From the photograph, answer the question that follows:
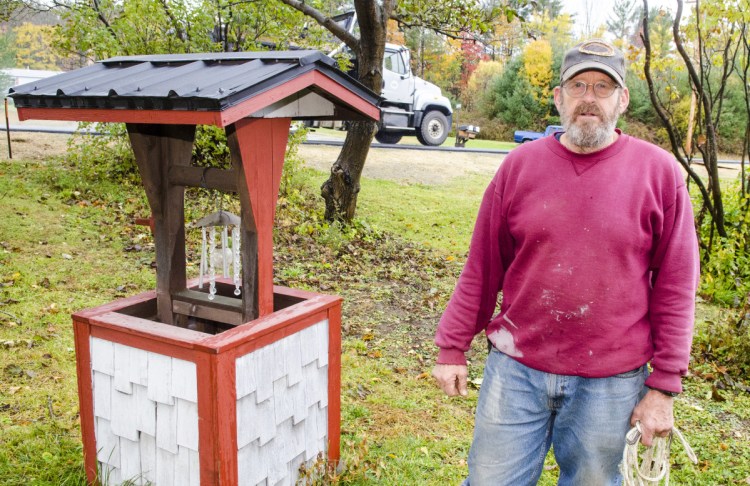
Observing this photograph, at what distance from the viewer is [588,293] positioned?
6.88 ft

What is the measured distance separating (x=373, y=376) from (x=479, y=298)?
2421 millimetres

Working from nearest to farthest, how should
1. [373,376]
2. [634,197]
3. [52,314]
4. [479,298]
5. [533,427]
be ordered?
[634,197]
[533,427]
[479,298]
[373,376]
[52,314]

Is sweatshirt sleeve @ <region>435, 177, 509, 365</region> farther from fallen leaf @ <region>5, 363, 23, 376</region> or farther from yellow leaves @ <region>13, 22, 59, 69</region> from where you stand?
yellow leaves @ <region>13, 22, 59, 69</region>

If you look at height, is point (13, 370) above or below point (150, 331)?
below

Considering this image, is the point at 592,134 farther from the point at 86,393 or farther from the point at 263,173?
the point at 86,393

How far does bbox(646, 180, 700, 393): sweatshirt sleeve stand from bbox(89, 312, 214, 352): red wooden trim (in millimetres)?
1557

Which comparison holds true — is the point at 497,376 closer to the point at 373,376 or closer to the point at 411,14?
the point at 373,376

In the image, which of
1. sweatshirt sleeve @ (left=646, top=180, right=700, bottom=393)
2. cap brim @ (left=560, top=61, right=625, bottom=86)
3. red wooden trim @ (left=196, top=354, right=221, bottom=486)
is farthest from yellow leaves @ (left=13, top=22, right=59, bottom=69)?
sweatshirt sleeve @ (left=646, top=180, right=700, bottom=393)

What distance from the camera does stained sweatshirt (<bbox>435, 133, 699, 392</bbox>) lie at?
206cm

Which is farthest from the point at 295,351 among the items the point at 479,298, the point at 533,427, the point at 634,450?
the point at 634,450

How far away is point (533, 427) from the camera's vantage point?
86.4 inches

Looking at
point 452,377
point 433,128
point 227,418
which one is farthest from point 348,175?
point 433,128

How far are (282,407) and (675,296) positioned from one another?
64.1 inches

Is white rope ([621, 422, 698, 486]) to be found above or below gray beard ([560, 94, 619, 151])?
below
